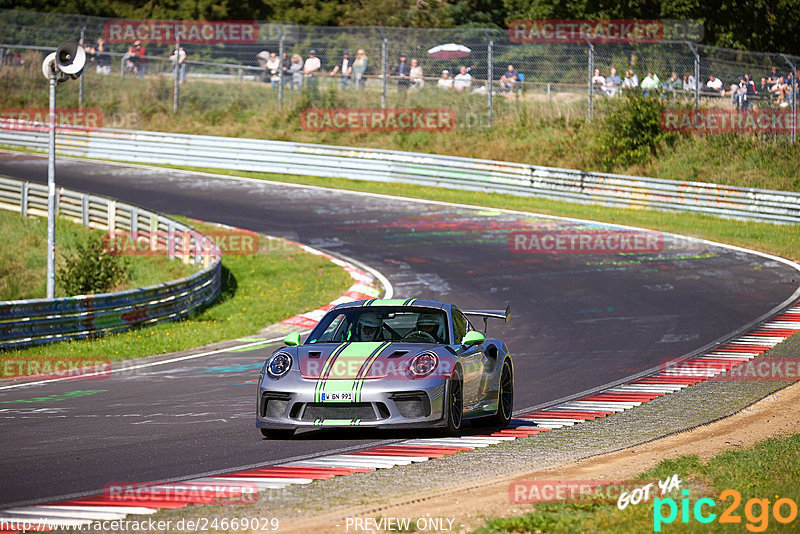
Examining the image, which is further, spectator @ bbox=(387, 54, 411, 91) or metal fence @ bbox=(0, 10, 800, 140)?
spectator @ bbox=(387, 54, 411, 91)

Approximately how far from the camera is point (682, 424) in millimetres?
10070

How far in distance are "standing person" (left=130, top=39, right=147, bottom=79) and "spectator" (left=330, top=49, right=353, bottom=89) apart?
8.02 m

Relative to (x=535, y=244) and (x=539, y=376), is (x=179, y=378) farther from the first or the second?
(x=535, y=244)

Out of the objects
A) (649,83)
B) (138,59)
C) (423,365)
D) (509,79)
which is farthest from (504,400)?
(138,59)

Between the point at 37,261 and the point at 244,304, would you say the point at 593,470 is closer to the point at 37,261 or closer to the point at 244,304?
the point at 244,304

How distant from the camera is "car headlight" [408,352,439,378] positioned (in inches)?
350

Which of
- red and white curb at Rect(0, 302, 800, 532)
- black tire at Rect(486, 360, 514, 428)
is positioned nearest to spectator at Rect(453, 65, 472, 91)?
red and white curb at Rect(0, 302, 800, 532)

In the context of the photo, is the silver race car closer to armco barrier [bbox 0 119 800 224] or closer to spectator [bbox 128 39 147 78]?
armco barrier [bbox 0 119 800 224]

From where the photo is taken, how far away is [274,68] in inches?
1475

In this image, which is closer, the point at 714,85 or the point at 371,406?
the point at 371,406

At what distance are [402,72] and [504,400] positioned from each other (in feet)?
86.4

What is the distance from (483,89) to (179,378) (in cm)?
2345

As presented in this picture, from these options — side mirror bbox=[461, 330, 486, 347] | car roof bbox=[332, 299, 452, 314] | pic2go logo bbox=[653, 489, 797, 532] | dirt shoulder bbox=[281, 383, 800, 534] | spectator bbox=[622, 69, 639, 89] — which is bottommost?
dirt shoulder bbox=[281, 383, 800, 534]

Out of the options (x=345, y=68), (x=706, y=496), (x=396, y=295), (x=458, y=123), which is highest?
(x=345, y=68)
